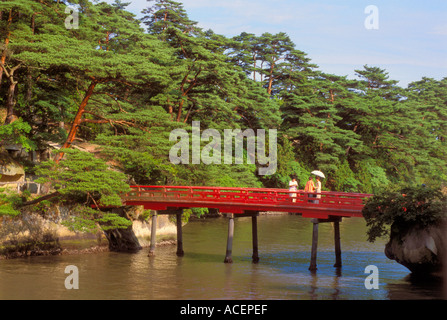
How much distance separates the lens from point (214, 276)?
2464 cm

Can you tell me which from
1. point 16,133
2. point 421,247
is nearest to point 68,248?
point 16,133

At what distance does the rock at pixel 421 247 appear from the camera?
22578mm

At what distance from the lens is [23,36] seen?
3012 cm

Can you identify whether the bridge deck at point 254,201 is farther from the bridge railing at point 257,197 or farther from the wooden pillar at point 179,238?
the wooden pillar at point 179,238

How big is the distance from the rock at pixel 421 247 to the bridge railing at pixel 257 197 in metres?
2.29

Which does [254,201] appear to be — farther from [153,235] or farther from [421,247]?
[421,247]

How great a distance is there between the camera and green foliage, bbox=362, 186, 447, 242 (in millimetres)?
22594

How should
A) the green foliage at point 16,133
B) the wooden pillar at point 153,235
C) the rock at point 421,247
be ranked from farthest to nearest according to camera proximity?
the wooden pillar at point 153,235 < the green foliage at point 16,133 < the rock at point 421,247

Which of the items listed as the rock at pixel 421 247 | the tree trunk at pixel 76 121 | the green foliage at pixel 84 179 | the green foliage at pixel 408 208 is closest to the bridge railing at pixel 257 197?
the green foliage at pixel 408 208

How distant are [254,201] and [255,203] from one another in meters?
0.18

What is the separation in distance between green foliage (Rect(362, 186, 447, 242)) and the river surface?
8.39 feet

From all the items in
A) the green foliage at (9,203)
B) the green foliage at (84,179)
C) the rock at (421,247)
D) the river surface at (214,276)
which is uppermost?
the green foliage at (84,179)
